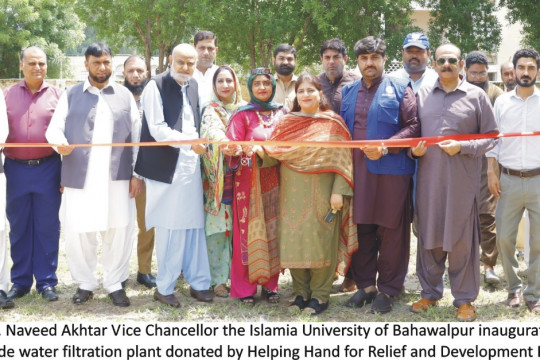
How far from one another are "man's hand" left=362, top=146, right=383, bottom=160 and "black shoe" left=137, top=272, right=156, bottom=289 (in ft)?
8.35

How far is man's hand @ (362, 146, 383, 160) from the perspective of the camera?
469cm

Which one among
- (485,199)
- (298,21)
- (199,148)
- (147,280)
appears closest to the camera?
(199,148)

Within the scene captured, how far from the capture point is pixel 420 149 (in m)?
4.60

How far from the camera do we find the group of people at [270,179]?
188 inches

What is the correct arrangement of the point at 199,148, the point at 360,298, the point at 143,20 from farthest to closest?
1. the point at 143,20
2. the point at 360,298
3. the point at 199,148

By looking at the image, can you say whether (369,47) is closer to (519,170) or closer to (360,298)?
(519,170)

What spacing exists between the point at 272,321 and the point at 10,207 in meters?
2.60

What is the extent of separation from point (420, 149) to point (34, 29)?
30636 mm

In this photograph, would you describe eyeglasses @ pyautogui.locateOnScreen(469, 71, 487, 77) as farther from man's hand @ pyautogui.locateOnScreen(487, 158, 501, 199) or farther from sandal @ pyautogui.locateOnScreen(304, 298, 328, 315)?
sandal @ pyautogui.locateOnScreen(304, 298, 328, 315)

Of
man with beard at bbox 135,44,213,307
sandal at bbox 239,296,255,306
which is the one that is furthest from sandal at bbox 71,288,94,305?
sandal at bbox 239,296,255,306

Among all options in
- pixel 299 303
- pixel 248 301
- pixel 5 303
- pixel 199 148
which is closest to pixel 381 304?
pixel 299 303

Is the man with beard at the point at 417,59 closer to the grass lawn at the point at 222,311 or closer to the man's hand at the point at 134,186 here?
the grass lawn at the point at 222,311

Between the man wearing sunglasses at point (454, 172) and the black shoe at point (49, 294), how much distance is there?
329cm

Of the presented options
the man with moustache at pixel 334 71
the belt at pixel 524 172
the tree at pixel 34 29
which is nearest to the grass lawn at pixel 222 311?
the belt at pixel 524 172
